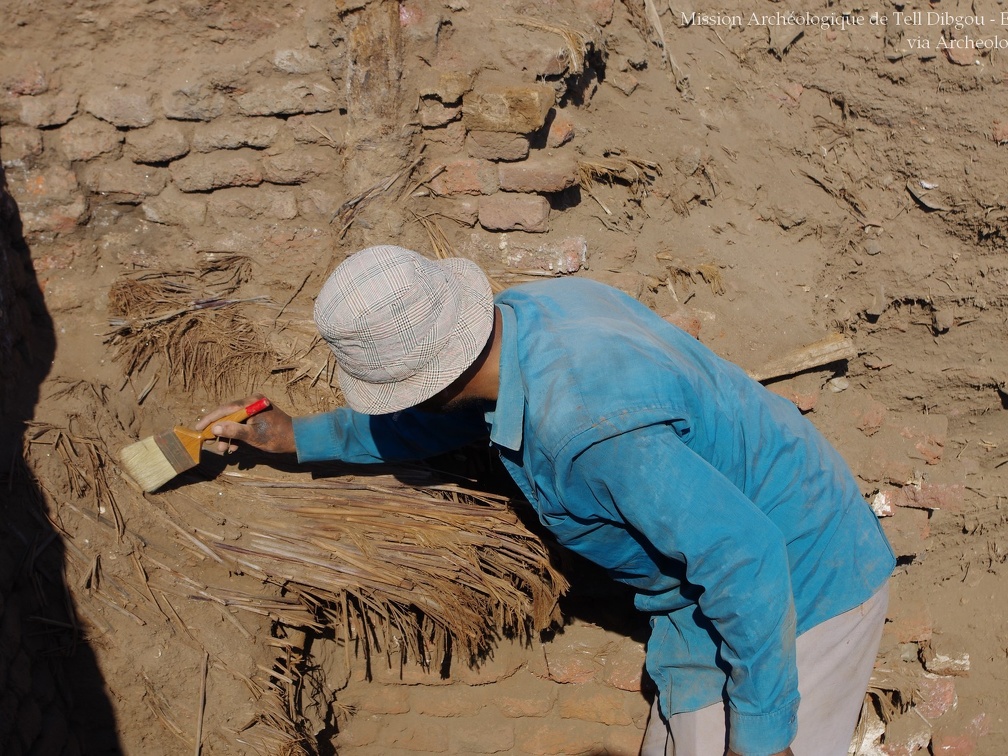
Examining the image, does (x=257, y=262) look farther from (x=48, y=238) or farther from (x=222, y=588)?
(x=222, y=588)

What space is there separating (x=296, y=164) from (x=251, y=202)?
0.73 ft

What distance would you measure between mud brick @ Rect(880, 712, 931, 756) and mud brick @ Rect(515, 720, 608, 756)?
126cm

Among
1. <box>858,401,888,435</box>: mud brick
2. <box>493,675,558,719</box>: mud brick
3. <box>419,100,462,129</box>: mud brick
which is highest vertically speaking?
<box>419,100,462,129</box>: mud brick

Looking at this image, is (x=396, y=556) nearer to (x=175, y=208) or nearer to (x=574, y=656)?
(x=574, y=656)

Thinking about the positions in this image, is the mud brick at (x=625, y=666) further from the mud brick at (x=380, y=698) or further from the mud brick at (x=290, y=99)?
the mud brick at (x=290, y=99)

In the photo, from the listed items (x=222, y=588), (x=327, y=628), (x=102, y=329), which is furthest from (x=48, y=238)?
(x=327, y=628)

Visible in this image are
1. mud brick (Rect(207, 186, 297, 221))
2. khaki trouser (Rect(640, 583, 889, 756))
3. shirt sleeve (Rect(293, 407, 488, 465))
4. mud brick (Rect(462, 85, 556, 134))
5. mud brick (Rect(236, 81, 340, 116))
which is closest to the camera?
khaki trouser (Rect(640, 583, 889, 756))

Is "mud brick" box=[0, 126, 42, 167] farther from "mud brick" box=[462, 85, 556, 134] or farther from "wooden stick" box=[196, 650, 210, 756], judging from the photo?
"wooden stick" box=[196, 650, 210, 756]

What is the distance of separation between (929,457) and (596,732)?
71.0 inches

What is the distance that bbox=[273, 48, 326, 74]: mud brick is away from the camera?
3.04 meters

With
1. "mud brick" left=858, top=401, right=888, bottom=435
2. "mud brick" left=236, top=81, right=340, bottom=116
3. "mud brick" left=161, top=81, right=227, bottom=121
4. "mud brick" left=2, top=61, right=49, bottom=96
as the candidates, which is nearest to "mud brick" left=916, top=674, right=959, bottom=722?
"mud brick" left=858, top=401, right=888, bottom=435

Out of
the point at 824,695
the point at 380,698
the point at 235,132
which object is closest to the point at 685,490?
the point at 824,695

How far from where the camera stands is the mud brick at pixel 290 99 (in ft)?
10.0

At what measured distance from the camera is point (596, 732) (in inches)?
133
